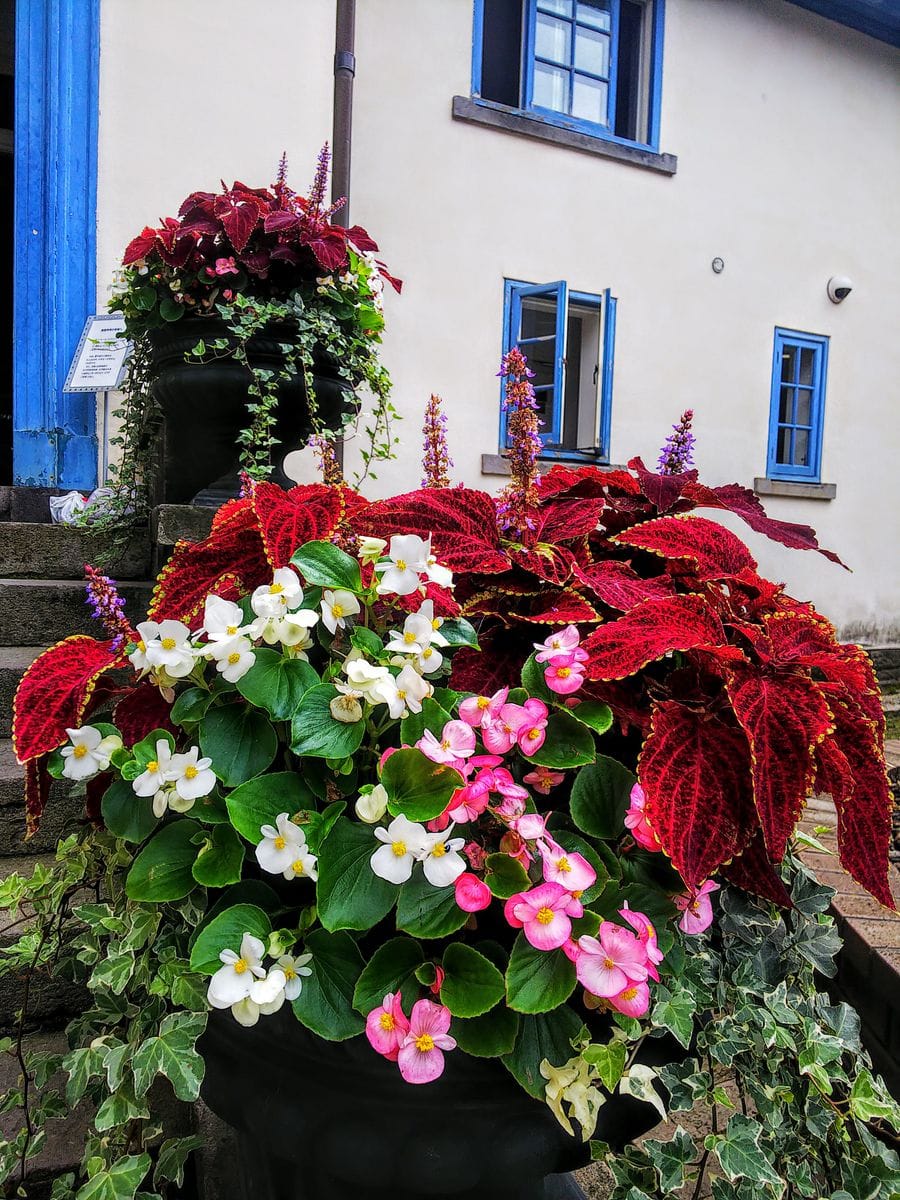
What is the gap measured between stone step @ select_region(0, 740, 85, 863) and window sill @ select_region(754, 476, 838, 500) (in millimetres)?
4514

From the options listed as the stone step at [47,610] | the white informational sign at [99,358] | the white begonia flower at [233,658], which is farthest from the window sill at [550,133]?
the white begonia flower at [233,658]

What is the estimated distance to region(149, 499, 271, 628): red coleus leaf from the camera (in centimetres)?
74

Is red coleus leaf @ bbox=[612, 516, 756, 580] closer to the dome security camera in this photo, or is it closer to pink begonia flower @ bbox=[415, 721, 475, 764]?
pink begonia flower @ bbox=[415, 721, 475, 764]

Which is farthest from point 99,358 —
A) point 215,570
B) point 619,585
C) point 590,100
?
point 590,100

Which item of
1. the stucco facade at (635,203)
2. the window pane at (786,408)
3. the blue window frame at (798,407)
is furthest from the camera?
the window pane at (786,408)

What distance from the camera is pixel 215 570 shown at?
0.78m

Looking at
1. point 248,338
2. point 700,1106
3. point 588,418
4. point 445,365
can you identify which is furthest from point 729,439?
point 700,1106

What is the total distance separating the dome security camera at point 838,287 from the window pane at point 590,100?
185 cm

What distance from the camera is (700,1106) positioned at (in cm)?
112

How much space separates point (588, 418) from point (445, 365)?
1.11 metres

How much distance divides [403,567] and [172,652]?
7.8 inches

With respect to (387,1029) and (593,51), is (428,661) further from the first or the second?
(593,51)

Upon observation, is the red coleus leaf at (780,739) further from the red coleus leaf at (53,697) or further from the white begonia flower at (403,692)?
the red coleus leaf at (53,697)

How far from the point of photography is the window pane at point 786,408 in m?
5.23
